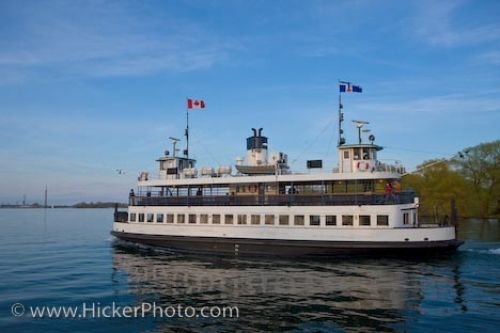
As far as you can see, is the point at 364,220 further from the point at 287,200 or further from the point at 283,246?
the point at 283,246

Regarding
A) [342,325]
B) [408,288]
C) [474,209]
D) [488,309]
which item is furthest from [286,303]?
[474,209]

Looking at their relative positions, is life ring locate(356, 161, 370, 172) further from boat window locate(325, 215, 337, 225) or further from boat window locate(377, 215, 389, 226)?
boat window locate(325, 215, 337, 225)

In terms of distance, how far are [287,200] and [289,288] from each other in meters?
12.1

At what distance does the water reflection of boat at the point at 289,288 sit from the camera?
1673 centimetres

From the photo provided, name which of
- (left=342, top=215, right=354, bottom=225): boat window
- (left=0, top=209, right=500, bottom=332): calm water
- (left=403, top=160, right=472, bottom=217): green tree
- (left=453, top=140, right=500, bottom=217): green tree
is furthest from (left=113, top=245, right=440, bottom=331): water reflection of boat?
(left=453, top=140, right=500, bottom=217): green tree

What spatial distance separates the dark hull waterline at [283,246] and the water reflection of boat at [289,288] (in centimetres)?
102

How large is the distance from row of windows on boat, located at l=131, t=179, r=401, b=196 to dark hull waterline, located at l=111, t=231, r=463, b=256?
13.3 ft

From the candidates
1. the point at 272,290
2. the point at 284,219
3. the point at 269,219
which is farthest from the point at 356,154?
Answer: the point at 272,290

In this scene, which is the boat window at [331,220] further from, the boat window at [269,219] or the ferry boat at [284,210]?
the boat window at [269,219]

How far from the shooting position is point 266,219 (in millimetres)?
33562

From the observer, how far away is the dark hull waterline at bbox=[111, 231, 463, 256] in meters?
29.0

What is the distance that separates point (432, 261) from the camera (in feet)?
93.0

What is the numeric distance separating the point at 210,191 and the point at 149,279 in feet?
43.9

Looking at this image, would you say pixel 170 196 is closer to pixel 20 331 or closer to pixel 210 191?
pixel 210 191
